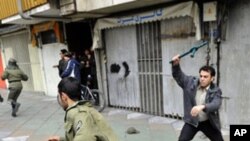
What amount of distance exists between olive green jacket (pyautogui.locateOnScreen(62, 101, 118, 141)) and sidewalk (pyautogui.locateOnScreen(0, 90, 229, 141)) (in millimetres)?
3885

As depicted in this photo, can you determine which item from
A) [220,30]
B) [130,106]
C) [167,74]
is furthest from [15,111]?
[220,30]

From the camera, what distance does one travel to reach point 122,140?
6.19m

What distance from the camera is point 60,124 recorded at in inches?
304

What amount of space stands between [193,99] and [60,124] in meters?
4.64

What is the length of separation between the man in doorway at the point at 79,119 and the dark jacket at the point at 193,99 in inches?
64.3

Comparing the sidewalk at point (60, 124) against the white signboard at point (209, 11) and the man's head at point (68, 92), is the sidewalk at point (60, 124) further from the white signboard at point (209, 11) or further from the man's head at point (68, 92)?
the man's head at point (68, 92)

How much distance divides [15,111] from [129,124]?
3.68m

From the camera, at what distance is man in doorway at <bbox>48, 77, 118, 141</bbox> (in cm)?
221

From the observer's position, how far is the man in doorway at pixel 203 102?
3.68 m

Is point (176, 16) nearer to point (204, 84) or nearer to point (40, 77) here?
point (204, 84)

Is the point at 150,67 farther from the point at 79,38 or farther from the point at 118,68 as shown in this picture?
the point at 79,38

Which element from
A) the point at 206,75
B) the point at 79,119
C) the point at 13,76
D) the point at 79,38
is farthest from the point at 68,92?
the point at 79,38

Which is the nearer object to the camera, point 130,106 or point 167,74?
point 167,74

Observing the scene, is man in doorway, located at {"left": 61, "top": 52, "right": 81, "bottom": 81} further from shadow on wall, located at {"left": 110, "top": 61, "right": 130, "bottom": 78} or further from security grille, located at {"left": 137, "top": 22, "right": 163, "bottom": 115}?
security grille, located at {"left": 137, "top": 22, "right": 163, "bottom": 115}
